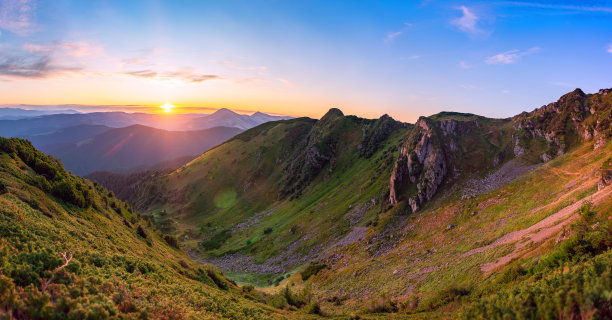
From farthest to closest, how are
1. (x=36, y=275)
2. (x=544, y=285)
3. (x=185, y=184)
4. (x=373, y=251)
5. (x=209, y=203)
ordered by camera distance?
(x=185, y=184) → (x=209, y=203) → (x=373, y=251) → (x=544, y=285) → (x=36, y=275)

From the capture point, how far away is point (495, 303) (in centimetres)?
1596

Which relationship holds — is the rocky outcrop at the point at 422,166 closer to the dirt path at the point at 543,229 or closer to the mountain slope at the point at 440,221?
the mountain slope at the point at 440,221

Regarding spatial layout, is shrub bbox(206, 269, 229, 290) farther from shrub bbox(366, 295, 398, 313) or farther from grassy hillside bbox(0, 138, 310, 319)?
shrub bbox(366, 295, 398, 313)

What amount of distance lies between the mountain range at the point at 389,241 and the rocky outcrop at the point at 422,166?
34cm

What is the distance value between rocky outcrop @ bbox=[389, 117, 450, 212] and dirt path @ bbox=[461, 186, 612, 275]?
28006 mm

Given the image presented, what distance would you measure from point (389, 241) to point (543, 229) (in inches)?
1156

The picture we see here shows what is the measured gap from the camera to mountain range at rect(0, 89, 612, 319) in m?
15.5

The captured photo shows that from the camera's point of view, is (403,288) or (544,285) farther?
(403,288)

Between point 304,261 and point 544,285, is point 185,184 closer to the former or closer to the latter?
point 304,261

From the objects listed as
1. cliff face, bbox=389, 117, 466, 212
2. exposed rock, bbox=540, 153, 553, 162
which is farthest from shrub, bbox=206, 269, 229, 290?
exposed rock, bbox=540, 153, 553, 162

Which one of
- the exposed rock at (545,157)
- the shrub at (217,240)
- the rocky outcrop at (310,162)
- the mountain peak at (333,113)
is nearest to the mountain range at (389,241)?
the exposed rock at (545,157)

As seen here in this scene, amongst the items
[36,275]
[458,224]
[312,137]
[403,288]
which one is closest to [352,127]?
[312,137]

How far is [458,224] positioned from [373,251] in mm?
16681

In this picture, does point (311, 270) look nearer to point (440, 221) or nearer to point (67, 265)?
point (440, 221)
